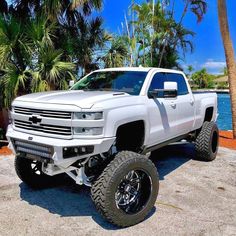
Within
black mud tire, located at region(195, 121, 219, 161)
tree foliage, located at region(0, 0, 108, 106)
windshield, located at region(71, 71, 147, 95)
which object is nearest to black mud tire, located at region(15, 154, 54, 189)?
windshield, located at region(71, 71, 147, 95)

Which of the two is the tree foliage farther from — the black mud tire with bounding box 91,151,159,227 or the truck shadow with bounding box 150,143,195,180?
the black mud tire with bounding box 91,151,159,227

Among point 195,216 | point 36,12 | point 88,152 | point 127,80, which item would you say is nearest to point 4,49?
point 36,12

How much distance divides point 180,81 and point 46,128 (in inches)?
124

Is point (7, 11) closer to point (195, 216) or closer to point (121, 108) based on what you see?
point (121, 108)

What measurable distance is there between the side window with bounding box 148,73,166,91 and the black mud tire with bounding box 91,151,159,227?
1.35 m

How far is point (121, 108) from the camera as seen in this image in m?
3.76

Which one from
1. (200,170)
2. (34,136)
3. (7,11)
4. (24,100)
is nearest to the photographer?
(34,136)

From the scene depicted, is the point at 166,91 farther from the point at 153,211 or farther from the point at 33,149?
the point at 33,149

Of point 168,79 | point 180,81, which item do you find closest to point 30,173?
point 168,79

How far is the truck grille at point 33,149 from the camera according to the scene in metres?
3.51

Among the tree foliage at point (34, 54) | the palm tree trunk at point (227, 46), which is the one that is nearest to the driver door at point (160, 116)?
the tree foliage at point (34, 54)

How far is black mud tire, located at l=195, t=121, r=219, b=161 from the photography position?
251 inches

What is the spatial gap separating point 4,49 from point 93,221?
5.63 meters

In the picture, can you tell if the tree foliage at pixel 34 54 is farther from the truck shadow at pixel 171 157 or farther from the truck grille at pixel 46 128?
the truck grille at pixel 46 128
